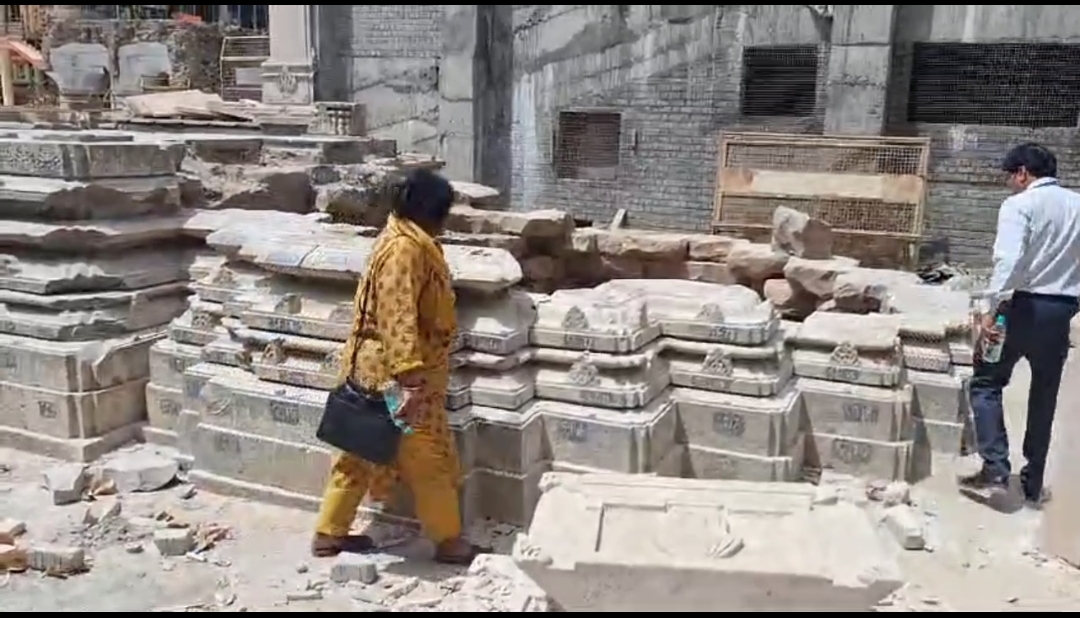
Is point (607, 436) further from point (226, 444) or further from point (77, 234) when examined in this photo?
point (77, 234)

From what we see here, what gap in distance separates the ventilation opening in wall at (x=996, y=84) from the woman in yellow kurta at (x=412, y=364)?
328 inches

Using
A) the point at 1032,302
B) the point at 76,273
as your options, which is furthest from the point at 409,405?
the point at 1032,302

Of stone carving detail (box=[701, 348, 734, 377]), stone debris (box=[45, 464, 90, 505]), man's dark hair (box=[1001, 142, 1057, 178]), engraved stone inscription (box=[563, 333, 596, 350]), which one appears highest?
man's dark hair (box=[1001, 142, 1057, 178])

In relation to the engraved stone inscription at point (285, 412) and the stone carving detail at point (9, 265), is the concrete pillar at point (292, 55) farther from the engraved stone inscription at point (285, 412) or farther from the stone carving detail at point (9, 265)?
the engraved stone inscription at point (285, 412)

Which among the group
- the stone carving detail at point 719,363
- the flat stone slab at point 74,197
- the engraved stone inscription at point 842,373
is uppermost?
the flat stone slab at point 74,197

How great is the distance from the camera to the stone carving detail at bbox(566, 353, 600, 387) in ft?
12.5

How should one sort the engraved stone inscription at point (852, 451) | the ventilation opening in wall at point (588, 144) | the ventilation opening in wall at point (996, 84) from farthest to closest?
the ventilation opening in wall at point (588, 144) < the ventilation opening in wall at point (996, 84) < the engraved stone inscription at point (852, 451)

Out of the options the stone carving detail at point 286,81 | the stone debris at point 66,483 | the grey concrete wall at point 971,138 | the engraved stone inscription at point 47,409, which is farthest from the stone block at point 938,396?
the stone carving detail at point 286,81

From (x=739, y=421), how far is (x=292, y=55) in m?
10.9

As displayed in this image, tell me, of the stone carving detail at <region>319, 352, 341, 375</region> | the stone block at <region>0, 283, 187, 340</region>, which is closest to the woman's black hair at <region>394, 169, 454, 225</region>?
the stone carving detail at <region>319, 352, 341, 375</region>

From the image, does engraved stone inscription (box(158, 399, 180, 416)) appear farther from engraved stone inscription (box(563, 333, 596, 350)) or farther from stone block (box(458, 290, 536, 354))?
engraved stone inscription (box(563, 333, 596, 350))

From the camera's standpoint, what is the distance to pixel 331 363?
12.7 ft

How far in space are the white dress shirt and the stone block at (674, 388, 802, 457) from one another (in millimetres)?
989

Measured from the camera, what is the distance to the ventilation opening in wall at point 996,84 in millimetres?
9445
